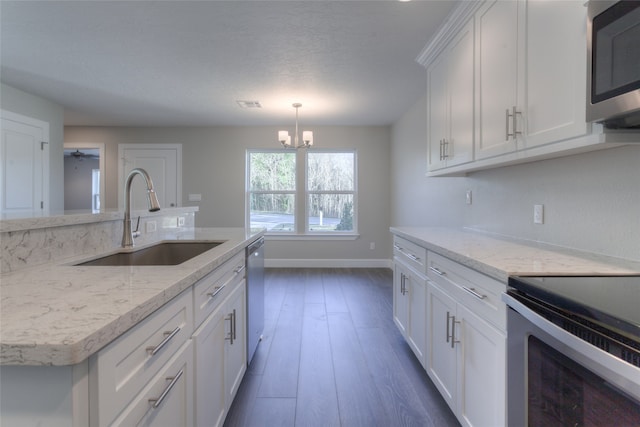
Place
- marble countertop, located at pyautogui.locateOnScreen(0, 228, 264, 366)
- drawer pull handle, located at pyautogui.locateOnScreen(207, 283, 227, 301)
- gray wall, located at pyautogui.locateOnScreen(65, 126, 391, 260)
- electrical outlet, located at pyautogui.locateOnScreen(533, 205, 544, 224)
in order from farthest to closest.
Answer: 1. gray wall, located at pyautogui.locateOnScreen(65, 126, 391, 260)
2. electrical outlet, located at pyautogui.locateOnScreen(533, 205, 544, 224)
3. drawer pull handle, located at pyautogui.locateOnScreen(207, 283, 227, 301)
4. marble countertop, located at pyautogui.locateOnScreen(0, 228, 264, 366)

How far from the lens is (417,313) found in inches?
84.1

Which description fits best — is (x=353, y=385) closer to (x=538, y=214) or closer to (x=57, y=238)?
(x=538, y=214)

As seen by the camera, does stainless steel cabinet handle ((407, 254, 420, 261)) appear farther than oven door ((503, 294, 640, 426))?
Yes

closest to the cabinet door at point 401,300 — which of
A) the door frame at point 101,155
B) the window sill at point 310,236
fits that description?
the window sill at point 310,236

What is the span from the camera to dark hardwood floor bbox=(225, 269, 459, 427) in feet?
5.70

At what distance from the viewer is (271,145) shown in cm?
538

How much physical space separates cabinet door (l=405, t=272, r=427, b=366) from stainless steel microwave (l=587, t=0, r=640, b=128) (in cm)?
124

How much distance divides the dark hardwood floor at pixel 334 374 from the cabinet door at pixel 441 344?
171 mm

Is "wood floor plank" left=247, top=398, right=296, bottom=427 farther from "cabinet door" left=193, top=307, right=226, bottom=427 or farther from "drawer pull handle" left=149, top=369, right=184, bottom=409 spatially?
"drawer pull handle" left=149, top=369, right=184, bottom=409

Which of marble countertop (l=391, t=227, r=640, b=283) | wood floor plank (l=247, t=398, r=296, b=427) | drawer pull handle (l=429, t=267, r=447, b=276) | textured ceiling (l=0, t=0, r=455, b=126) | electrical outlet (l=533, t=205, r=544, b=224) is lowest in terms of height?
wood floor plank (l=247, t=398, r=296, b=427)

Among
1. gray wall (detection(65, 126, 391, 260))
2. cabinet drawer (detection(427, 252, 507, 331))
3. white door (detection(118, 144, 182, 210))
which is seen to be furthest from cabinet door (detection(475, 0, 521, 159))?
white door (detection(118, 144, 182, 210))

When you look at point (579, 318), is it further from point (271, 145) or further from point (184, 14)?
point (271, 145)

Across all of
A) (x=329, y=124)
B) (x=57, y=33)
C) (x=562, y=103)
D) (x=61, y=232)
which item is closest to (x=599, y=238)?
(x=562, y=103)

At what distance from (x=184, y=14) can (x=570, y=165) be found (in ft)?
8.36
